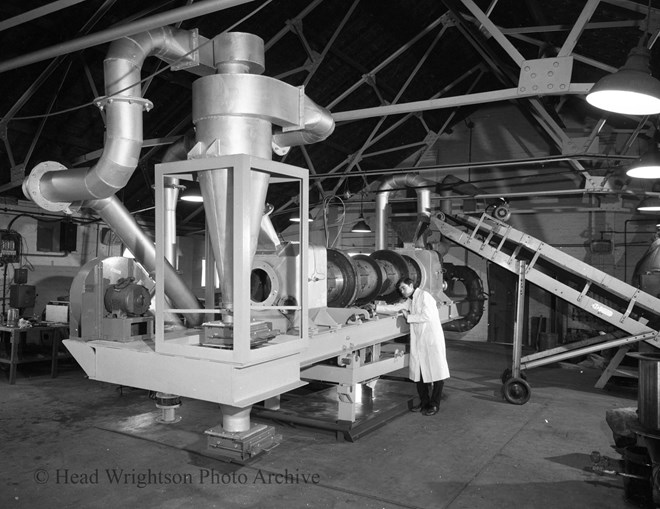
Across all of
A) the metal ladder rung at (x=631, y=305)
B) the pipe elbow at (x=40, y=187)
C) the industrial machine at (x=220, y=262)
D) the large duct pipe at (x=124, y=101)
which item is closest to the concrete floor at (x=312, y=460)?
the industrial machine at (x=220, y=262)

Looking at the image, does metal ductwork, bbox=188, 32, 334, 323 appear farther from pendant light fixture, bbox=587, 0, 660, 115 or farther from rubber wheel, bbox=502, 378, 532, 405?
rubber wheel, bbox=502, 378, 532, 405

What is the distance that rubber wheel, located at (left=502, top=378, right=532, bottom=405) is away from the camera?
7.46 metres

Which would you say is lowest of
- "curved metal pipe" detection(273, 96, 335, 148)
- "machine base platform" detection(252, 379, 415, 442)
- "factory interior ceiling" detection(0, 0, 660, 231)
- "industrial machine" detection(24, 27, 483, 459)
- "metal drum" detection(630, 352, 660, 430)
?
"machine base platform" detection(252, 379, 415, 442)

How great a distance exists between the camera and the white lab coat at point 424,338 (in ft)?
21.9

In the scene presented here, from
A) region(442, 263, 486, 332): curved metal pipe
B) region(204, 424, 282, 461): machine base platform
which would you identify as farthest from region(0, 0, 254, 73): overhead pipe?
region(442, 263, 486, 332): curved metal pipe

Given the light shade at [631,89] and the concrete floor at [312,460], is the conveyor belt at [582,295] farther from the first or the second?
the light shade at [631,89]

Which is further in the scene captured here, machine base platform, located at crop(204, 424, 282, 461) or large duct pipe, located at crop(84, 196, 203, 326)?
large duct pipe, located at crop(84, 196, 203, 326)

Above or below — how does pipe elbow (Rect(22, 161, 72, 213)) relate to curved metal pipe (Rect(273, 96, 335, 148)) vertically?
below

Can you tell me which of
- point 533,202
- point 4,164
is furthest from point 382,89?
point 4,164

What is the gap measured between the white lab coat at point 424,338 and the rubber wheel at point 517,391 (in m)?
1.35

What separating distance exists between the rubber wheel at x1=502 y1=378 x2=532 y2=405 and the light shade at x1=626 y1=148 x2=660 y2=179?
11.1ft

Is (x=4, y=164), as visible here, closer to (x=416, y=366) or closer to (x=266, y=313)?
(x=266, y=313)

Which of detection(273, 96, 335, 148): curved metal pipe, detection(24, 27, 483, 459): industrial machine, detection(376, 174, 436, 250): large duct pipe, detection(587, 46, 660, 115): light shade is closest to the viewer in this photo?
detection(587, 46, 660, 115): light shade

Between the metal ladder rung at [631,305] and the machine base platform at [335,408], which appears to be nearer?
the machine base platform at [335,408]
